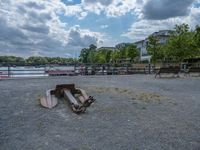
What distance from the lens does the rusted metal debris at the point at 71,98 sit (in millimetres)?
6324

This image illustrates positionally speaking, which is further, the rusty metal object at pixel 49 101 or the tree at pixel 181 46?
the tree at pixel 181 46

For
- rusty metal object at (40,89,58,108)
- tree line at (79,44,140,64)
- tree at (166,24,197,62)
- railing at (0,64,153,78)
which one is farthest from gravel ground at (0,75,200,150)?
tree line at (79,44,140,64)

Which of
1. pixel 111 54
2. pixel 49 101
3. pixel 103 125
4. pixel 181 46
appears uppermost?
pixel 111 54

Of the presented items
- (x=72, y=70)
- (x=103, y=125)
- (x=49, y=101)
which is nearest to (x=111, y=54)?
(x=72, y=70)

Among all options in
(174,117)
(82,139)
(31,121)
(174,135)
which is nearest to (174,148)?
(174,135)

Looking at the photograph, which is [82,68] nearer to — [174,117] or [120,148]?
[174,117]

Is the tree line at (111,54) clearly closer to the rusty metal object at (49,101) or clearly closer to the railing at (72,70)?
the railing at (72,70)

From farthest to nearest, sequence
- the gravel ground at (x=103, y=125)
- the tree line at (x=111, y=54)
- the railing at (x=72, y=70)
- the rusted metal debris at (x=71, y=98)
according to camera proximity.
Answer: the tree line at (x=111, y=54), the railing at (x=72, y=70), the rusted metal debris at (x=71, y=98), the gravel ground at (x=103, y=125)

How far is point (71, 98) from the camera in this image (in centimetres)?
697

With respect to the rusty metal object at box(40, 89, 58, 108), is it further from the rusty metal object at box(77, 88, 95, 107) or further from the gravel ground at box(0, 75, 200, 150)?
the rusty metal object at box(77, 88, 95, 107)

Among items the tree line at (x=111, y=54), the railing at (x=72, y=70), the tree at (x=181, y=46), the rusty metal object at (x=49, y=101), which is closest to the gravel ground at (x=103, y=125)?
the rusty metal object at (x=49, y=101)

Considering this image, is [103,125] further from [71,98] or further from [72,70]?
[72,70]

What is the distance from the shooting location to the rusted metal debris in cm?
632

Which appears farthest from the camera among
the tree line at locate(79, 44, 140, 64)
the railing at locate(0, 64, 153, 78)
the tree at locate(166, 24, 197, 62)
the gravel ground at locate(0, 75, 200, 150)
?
the tree line at locate(79, 44, 140, 64)
